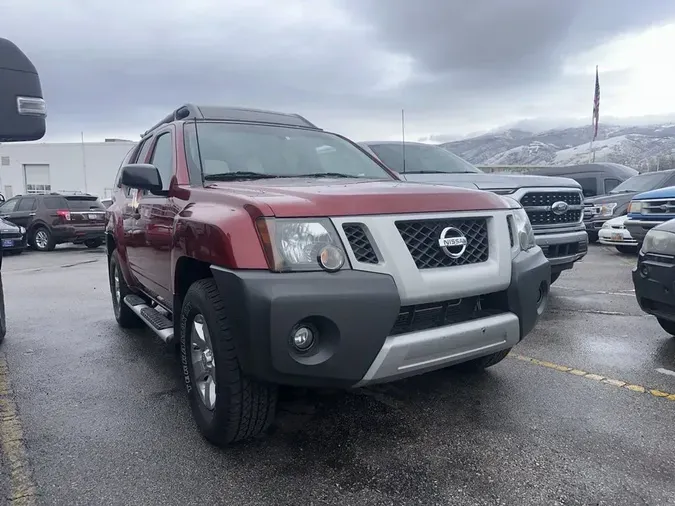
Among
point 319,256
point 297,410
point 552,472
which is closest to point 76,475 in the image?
point 297,410

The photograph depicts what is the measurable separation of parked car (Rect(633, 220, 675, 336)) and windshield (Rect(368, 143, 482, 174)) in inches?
119

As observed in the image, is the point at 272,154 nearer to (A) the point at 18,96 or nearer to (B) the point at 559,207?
(A) the point at 18,96

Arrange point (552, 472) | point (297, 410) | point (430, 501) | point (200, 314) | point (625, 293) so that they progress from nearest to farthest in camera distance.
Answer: point (430, 501) < point (552, 472) < point (200, 314) < point (297, 410) < point (625, 293)

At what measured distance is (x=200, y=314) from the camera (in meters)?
2.73

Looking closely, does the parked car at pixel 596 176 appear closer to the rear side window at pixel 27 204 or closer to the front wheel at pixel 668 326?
the front wheel at pixel 668 326

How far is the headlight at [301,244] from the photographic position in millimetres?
2330

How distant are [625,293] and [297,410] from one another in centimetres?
516

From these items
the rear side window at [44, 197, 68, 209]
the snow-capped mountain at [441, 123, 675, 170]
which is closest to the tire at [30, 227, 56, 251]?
the rear side window at [44, 197, 68, 209]

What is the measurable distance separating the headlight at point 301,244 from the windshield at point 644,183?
11.3 m

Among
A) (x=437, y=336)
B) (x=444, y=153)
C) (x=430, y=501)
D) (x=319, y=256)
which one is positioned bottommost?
(x=430, y=501)

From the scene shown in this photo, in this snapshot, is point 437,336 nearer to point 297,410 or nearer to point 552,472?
point 552,472

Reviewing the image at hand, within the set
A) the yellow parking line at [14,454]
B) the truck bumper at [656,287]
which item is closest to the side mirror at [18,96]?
the yellow parking line at [14,454]

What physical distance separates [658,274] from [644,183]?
29.7 ft

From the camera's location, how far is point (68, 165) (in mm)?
38906
